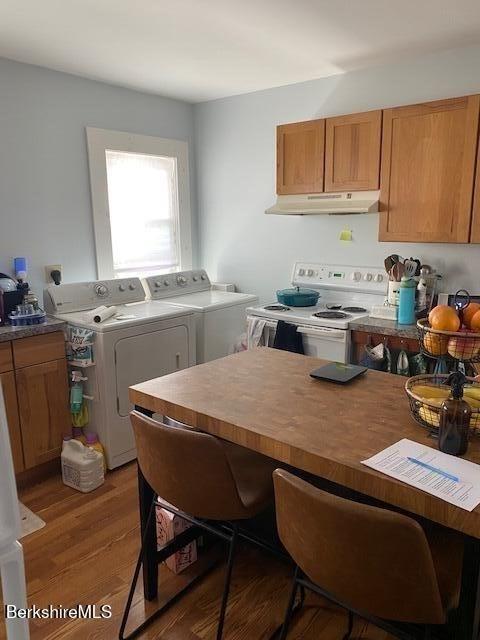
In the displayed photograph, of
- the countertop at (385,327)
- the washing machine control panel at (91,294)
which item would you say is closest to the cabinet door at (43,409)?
the washing machine control panel at (91,294)

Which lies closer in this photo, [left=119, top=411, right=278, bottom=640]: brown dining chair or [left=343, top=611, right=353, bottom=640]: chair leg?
[left=119, top=411, right=278, bottom=640]: brown dining chair

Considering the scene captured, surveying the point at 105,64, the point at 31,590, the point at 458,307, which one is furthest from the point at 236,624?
the point at 105,64

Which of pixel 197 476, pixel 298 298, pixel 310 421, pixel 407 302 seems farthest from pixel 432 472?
pixel 298 298

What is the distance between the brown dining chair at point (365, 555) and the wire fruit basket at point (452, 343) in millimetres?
469

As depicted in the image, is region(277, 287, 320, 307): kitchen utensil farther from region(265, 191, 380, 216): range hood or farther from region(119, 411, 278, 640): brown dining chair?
region(119, 411, 278, 640): brown dining chair

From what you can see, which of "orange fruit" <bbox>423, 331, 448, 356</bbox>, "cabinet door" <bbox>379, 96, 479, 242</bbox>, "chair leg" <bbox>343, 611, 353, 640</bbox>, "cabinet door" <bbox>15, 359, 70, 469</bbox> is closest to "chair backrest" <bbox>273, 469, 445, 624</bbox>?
"orange fruit" <bbox>423, 331, 448, 356</bbox>

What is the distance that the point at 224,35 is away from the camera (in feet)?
7.95

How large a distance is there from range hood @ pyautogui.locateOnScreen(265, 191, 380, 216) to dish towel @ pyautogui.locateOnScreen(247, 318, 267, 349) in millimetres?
755

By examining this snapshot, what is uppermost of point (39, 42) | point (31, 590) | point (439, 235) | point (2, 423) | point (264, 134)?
point (39, 42)

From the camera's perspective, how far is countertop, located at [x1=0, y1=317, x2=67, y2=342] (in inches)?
96.7

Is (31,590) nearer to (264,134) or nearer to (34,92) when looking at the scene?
(34,92)

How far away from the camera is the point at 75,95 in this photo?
3098 mm

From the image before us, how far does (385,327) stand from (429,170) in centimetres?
89

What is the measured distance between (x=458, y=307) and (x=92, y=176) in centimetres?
266
